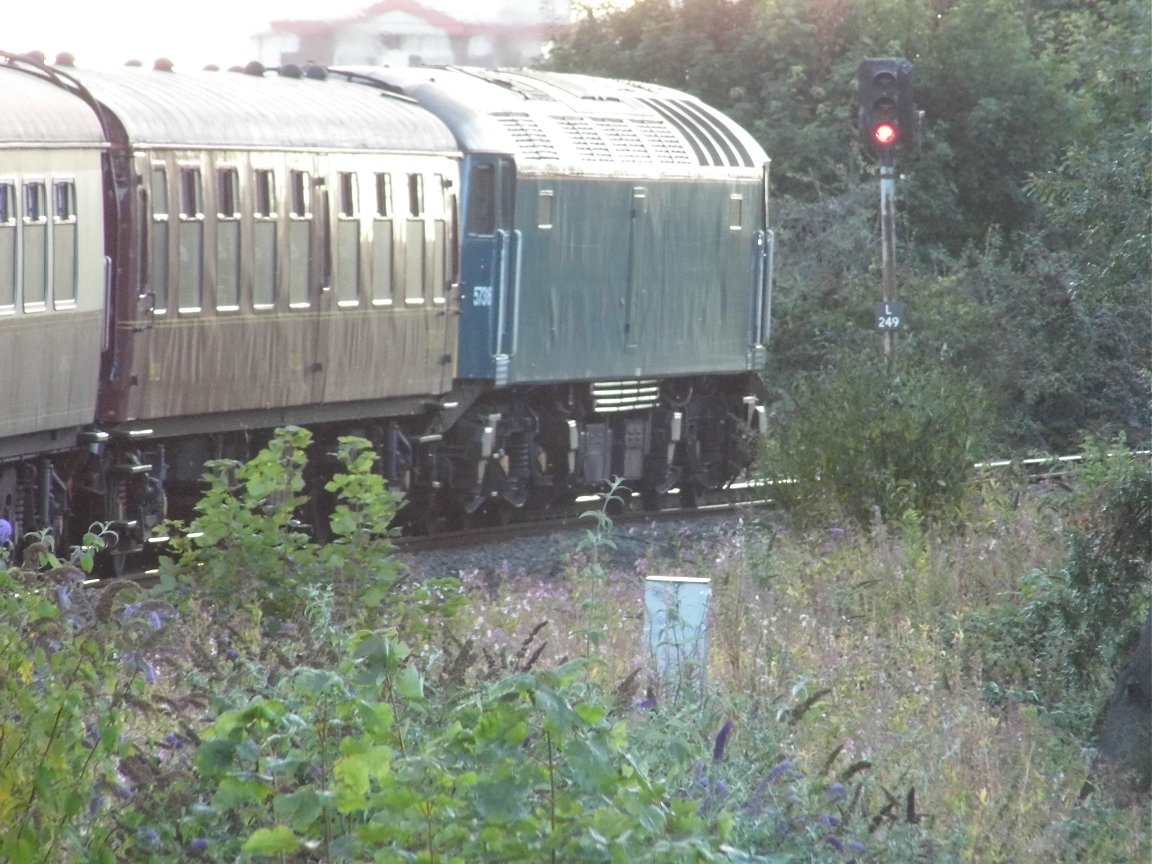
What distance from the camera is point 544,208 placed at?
1838 cm

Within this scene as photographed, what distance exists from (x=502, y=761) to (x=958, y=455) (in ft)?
34.6

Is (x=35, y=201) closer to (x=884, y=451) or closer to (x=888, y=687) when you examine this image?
(x=884, y=451)

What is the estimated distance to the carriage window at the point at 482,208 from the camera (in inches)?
703

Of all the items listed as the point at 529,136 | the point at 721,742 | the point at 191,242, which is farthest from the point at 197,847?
the point at 529,136

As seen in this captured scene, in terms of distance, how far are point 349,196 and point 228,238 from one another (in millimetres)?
1510

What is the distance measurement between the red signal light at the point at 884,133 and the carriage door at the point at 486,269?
2877mm

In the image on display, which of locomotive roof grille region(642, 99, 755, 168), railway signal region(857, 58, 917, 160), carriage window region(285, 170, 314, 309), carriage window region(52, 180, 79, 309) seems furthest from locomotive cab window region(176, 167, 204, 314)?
locomotive roof grille region(642, 99, 755, 168)

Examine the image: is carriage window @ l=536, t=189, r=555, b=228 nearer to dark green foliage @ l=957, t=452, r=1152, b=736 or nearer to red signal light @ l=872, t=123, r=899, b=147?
red signal light @ l=872, t=123, r=899, b=147

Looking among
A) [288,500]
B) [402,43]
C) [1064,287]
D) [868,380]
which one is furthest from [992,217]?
[402,43]

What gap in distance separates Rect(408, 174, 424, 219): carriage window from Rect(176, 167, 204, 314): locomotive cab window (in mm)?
2671

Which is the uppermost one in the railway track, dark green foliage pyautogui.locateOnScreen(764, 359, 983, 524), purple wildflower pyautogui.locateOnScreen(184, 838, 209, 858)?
purple wildflower pyautogui.locateOnScreen(184, 838, 209, 858)

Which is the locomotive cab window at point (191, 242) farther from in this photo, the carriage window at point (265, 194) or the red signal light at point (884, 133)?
the red signal light at point (884, 133)

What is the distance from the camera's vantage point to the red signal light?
17.5 m

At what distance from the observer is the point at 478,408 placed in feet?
60.6
